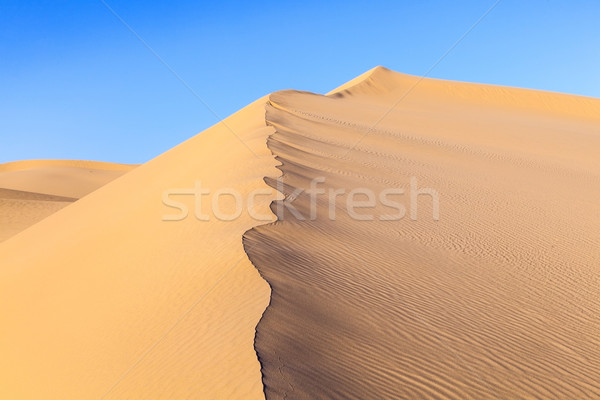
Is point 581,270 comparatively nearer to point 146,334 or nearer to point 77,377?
point 146,334

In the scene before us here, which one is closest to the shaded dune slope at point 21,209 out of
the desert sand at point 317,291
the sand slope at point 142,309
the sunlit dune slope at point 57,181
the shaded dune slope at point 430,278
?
the sunlit dune slope at point 57,181

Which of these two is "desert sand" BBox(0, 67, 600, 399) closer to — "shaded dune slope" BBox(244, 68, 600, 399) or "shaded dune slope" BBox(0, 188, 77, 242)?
"shaded dune slope" BBox(244, 68, 600, 399)

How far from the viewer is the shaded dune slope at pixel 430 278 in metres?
4.43

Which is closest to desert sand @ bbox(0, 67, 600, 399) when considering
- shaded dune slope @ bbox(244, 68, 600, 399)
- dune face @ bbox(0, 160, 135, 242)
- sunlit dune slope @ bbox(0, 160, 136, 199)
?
shaded dune slope @ bbox(244, 68, 600, 399)

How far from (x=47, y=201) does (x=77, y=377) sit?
2804 cm

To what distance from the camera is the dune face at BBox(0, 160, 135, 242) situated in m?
26.6

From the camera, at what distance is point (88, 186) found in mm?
43906

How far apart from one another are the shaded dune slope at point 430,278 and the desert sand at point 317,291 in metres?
0.03

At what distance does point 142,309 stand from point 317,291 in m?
1.93

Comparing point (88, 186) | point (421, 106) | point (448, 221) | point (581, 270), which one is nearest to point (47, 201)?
point (88, 186)

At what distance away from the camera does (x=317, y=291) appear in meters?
5.43

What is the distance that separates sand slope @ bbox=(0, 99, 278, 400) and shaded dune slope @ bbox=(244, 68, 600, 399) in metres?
0.31

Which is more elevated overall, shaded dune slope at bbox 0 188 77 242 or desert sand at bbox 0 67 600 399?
shaded dune slope at bbox 0 188 77 242

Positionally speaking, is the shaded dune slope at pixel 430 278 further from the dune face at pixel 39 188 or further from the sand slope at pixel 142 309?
the dune face at pixel 39 188
